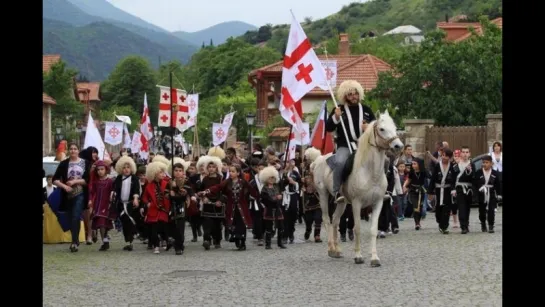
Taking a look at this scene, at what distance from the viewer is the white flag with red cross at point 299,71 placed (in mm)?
20641

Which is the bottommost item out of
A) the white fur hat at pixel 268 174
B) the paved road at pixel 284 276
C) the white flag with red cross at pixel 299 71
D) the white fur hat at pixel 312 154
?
the paved road at pixel 284 276

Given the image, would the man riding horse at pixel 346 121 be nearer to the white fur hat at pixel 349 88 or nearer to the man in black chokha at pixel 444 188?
the white fur hat at pixel 349 88

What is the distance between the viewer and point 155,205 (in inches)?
797

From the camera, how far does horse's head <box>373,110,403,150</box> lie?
16734 millimetres

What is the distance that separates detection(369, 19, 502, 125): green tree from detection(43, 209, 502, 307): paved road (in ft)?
83.6

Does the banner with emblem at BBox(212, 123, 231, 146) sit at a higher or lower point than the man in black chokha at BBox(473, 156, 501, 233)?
higher

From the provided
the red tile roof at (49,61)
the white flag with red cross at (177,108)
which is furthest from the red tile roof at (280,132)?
the white flag with red cross at (177,108)

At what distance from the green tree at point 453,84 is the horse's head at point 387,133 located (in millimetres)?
29296

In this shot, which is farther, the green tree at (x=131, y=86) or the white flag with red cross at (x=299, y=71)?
the green tree at (x=131, y=86)

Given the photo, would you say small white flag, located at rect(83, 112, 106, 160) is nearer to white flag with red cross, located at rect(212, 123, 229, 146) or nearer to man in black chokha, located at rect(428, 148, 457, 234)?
man in black chokha, located at rect(428, 148, 457, 234)

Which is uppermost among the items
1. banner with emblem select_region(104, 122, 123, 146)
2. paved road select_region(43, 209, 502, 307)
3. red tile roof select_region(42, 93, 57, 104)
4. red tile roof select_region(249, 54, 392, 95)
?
red tile roof select_region(249, 54, 392, 95)

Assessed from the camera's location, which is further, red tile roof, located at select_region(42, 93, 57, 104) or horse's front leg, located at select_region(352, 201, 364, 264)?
red tile roof, located at select_region(42, 93, 57, 104)

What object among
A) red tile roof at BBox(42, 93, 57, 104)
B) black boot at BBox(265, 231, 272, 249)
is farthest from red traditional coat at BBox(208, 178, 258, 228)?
red tile roof at BBox(42, 93, 57, 104)

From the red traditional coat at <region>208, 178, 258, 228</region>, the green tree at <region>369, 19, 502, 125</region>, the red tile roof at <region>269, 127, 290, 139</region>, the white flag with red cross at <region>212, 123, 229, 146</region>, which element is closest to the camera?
the red traditional coat at <region>208, 178, 258, 228</region>
